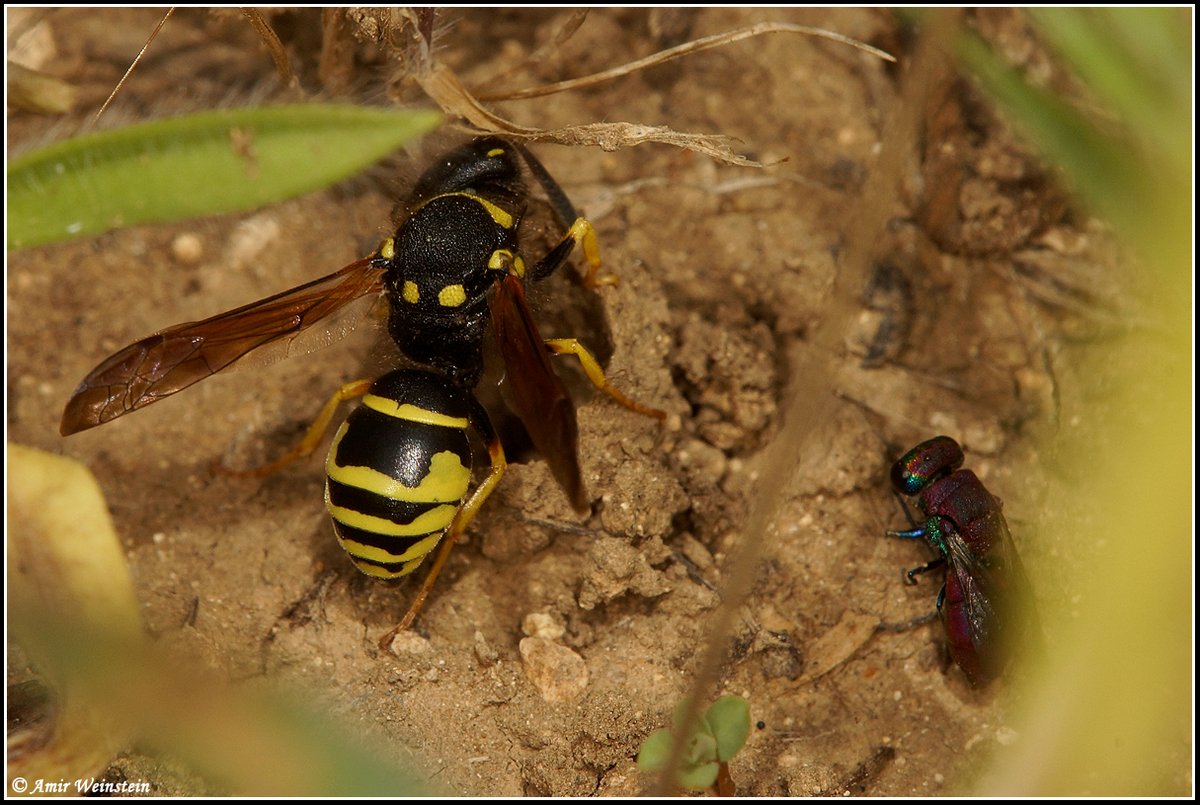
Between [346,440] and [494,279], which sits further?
[494,279]

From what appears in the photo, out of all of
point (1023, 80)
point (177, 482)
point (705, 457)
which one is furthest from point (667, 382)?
point (177, 482)

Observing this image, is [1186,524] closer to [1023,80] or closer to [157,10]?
[1023,80]

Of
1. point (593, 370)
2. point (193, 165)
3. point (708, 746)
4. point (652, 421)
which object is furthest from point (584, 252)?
point (708, 746)

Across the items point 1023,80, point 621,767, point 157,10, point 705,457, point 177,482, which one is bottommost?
point 177,482

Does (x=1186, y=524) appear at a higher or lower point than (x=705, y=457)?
higher

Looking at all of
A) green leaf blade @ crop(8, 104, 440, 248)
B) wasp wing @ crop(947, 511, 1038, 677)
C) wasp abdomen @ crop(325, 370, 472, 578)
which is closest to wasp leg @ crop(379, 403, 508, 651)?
wasp abdomen @ crop(325, 370, 472, 578)

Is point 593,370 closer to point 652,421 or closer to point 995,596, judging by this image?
point 652,421
